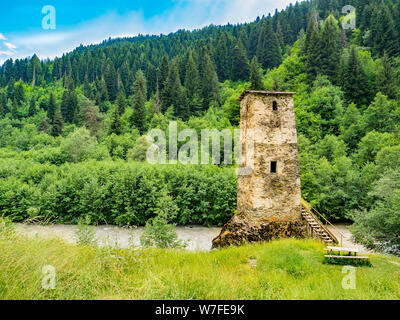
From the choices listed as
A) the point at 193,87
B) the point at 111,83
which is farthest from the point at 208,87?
the point at 111,83

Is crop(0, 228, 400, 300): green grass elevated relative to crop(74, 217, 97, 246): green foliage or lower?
elevated

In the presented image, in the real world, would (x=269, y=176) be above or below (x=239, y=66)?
below

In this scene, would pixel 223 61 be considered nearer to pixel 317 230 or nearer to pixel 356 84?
pixel 356 84

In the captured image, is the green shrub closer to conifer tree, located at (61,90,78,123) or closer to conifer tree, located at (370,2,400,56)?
conifer tree, located at (61,90,78,123)

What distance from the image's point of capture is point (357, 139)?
3691 centimetres

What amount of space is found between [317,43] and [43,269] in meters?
58.3

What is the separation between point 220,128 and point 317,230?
99.0 ft

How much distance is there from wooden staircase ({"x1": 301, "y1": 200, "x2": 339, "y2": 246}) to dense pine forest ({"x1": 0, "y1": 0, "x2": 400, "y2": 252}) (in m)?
5.00

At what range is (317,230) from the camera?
13.5 m

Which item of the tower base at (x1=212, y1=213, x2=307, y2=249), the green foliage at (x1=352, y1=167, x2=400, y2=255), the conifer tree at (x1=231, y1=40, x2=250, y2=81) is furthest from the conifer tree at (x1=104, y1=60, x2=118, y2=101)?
the green foliage at (x1=352, y1=167, x2=400, y2=255)

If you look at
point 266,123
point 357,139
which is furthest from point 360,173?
point 266,123

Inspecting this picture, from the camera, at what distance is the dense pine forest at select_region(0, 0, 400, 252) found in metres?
27.9

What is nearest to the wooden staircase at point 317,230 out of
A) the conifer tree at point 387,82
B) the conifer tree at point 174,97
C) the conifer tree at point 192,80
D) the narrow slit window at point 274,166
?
the narrow slit window at point 274,166
